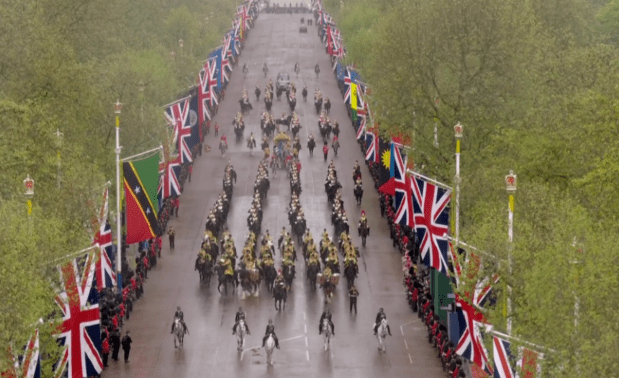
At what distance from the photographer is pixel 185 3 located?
454 ft

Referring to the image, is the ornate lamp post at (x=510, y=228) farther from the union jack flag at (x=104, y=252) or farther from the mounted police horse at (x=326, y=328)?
the union jack flag at (x=104, y=252)

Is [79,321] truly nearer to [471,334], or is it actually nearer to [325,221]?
[471,334]

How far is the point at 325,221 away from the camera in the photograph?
90.0 metres

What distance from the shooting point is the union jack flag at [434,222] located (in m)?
60.5

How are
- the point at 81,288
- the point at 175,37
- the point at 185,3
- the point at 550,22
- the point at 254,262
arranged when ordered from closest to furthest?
the point at 81,288 < the point at 254,262 < the point at 550,22 < the point at 175,37 < the point at 185,3

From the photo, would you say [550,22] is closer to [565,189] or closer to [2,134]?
[565,189]

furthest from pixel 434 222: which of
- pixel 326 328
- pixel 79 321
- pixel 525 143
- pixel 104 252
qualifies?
pixel 79 321

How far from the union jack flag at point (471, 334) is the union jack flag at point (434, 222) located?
5.01m

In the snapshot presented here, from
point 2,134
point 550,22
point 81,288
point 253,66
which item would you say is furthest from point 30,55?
point 253,66

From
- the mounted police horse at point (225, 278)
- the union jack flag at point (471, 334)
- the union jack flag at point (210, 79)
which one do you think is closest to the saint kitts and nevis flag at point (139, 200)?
the mounted police horse at point (225, 278)

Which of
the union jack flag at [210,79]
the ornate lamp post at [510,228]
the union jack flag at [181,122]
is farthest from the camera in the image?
the union jack flag at [210,79]

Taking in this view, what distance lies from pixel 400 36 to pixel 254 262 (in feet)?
45.3

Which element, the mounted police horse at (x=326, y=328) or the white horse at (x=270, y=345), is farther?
the mounted police horse at (x=326, y=328)

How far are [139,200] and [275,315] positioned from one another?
7.73 metres
